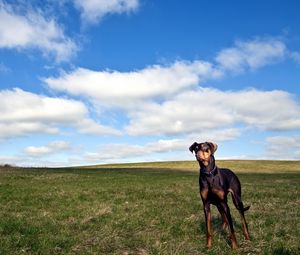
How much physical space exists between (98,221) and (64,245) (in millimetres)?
Answer: 3528

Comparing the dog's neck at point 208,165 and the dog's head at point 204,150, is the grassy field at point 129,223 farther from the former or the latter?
the dog's head at point 204,150

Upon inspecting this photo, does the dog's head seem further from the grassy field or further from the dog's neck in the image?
the grassy field

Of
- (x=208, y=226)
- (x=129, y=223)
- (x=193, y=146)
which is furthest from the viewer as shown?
(x=129, y=223)

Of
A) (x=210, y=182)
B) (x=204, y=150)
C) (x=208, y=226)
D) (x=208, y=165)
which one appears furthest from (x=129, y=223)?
(x=204, y=150)

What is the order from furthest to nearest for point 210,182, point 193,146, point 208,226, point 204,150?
1. point 208,226
2. point 210,182
3. point 193,146
4. point 204,150

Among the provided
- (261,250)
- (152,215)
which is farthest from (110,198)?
(261,250)

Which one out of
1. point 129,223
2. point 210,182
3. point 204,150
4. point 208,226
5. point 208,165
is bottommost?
point 129,223

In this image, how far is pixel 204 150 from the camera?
10.8 m

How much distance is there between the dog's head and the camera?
425 inches

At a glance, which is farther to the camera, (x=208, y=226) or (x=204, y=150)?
(x=208, y=226)

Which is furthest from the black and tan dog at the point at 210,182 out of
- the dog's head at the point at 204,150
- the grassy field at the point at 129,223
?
the grassy field at the point at 129,223

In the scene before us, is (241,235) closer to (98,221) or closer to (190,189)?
(98,221)

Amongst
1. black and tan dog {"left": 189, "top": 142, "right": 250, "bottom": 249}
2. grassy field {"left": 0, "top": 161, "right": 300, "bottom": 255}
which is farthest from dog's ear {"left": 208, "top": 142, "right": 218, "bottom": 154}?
grassy field {"left": 0, "top": 161, "right": 300, "bottom": 255}

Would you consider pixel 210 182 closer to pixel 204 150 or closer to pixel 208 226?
pixel 204 150
